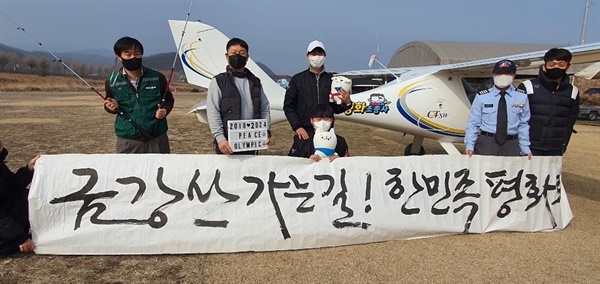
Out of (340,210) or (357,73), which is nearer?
(340,210)

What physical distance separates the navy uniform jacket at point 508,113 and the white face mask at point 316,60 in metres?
1.85

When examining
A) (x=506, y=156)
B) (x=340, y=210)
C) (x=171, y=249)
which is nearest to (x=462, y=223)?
(x=506, y=156)

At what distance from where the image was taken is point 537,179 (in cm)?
421

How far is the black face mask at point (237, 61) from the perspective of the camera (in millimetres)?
3604

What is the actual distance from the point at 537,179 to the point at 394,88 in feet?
11.9

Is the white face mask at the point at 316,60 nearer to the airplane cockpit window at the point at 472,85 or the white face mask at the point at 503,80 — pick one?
the white face mask at the point at 503,80

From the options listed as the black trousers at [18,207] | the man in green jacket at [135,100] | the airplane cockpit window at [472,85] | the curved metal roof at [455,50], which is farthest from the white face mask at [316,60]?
the curved metal roof at [455,50]

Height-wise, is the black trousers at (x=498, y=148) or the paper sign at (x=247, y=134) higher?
the paper sign at (x=247, y=134)

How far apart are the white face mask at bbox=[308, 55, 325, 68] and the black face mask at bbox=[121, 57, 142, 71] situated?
1.73 metres

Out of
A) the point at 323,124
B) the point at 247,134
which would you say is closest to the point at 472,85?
the point at 323,124

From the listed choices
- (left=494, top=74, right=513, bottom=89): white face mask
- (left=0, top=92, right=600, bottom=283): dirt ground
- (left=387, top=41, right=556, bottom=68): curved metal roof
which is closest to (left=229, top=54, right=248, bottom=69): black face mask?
(left=0, top=92, right=600, bottom=283): dirt ground

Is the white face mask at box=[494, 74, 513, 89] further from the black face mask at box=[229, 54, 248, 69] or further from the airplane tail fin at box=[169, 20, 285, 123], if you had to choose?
the airplane tail fin at box=[169, 20, 285, 123]

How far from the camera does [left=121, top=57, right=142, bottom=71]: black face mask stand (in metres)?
3.61

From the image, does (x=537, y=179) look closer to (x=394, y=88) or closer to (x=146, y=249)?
(x=394, y=88)
